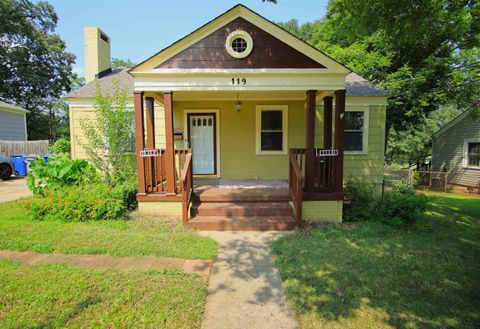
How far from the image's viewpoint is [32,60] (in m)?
26.6

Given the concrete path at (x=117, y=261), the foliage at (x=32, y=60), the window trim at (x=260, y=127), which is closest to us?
the concrete path at (x=117, y=261)

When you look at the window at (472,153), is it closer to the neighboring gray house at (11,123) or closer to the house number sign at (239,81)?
the house number sign at (239,81)

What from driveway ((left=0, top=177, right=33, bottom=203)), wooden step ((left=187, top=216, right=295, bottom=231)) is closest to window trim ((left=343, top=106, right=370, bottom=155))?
wooden step ((left=187, top=216, right=295, bottom=231))

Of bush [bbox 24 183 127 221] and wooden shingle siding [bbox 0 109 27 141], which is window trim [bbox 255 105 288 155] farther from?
wooden shingle siding [bbox 0 109 27 141]

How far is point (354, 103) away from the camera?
313 inches

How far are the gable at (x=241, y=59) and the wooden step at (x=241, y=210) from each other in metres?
3.19

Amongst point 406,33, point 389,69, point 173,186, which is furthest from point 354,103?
point 389,69

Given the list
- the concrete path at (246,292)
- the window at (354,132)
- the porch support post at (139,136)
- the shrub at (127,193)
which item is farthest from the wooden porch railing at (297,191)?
the shrub at (127,193)

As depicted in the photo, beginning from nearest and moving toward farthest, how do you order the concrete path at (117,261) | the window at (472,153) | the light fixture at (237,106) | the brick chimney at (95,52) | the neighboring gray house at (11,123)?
the concrete path at (117,261)
the light fixture at (237,106)
the brick chimney at (95,52)
the window at (472,153)
the neighboring gray house at (11,123)

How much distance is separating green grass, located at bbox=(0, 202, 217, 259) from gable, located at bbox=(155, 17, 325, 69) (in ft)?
11.8

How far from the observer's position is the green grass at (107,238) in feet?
13.3

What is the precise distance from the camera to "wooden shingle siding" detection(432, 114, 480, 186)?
45.2 ft

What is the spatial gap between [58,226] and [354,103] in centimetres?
851

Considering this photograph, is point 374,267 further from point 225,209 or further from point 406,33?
point 406,33
